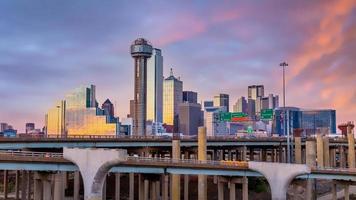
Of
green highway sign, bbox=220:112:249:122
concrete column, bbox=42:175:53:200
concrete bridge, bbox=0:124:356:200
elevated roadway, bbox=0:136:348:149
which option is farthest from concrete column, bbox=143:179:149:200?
green highway sign, bbox=220:112:249:122

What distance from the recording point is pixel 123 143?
110 m

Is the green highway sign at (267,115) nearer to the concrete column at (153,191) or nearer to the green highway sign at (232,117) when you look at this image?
the green highway sign at (232,117)

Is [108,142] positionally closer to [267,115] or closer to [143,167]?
[143,167]

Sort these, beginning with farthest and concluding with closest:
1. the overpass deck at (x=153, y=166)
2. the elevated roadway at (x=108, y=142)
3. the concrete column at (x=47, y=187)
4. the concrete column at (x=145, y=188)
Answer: the concrete column at (x=145, y=188)
the elevated roadway at (x=108, y=142)
the concrete column at (x=47, y=187)
the overpass deck at (x=153, y=166)

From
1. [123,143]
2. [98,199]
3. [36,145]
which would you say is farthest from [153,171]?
[123,143]

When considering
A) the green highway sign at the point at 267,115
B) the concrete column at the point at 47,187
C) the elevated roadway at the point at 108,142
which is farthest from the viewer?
the green highway sign at the point at 267,115

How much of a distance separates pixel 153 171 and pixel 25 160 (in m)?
19.0

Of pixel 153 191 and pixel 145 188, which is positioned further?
pixel 145 188

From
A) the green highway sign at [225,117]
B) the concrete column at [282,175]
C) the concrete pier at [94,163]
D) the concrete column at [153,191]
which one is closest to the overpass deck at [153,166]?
the concrete pier at [94,163]

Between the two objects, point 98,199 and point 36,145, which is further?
point 36,145

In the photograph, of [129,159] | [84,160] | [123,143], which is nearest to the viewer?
[84,160]

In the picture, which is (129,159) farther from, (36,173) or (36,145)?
(36,145)

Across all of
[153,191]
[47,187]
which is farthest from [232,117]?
[47,187]

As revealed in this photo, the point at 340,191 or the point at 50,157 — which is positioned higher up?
the point at 50,157
